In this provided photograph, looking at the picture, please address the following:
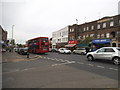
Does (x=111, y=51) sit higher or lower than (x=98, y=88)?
higher

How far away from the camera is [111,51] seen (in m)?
10.0

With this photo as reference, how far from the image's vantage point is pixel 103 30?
30172mm

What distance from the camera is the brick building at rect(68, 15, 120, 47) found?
26.8 meters

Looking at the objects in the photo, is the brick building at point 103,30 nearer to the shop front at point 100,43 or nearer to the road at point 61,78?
the shop front at point 100,43

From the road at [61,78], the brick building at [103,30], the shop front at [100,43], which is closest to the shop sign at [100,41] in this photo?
the shop front at [100,43]

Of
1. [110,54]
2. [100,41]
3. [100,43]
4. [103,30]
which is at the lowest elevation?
[110,54]

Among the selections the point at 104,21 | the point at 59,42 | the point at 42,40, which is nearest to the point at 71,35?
the point at 59,42

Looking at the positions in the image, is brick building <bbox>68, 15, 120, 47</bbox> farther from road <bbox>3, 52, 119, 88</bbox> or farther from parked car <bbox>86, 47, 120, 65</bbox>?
road <bbox>3, 52, 119, 88</bbox>

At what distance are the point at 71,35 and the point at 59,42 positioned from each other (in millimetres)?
10006

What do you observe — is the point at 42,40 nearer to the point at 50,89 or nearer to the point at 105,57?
the point at 105,57

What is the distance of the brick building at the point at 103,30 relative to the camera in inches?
1054

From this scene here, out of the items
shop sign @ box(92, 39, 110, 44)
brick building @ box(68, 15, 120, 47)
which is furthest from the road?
brick building @ box(68, 15, 120, 47)

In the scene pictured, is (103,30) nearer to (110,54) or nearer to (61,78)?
(110,54)

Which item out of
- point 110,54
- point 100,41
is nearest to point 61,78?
point 110,54
